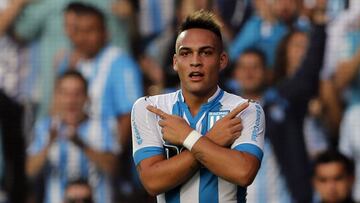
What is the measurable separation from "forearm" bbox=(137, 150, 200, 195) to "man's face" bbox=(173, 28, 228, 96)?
13.2 inches

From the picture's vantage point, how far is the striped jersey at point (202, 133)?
484cm

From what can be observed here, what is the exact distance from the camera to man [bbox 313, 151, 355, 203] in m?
9.93

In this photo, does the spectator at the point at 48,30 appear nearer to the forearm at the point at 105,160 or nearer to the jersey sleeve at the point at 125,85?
the jersey sleeve at the point at 125,85

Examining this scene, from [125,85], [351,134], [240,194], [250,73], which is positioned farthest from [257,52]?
[240,194]

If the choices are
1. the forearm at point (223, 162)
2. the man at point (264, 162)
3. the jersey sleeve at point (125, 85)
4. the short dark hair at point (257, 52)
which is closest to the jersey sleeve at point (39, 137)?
the jersey sleeve at point (125, 85)

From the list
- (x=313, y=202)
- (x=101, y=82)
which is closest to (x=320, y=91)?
(x=313, y=202)

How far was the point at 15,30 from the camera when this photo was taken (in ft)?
33.5

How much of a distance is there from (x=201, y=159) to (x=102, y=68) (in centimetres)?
553

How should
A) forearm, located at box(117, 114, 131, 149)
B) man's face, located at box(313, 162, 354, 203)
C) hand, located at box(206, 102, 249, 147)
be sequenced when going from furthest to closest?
1. forearm, located at box(117, 114, 131, 149)
2. man's face, located at box(313, 162, 354, 203)
3. hand, located at box(206, 102, 249, 147)

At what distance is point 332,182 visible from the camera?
393 inches

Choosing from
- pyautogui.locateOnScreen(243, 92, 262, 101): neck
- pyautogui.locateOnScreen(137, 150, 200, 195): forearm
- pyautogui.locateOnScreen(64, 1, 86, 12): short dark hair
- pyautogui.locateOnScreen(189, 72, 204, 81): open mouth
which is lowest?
pyautogui.locateOnScreen(243, 92, 262, 101): neck

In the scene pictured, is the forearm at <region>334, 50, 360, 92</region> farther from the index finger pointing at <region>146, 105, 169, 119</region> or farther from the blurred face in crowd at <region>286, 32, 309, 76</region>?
the index finger pointing at <region>146, 105, 169, 119</region>

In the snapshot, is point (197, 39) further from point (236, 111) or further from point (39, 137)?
point (39, 137)

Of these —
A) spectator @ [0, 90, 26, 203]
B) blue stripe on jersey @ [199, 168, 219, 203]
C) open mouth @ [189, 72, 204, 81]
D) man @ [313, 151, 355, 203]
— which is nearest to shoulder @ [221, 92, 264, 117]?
open mouth @ [189, 72, 204, 81]
